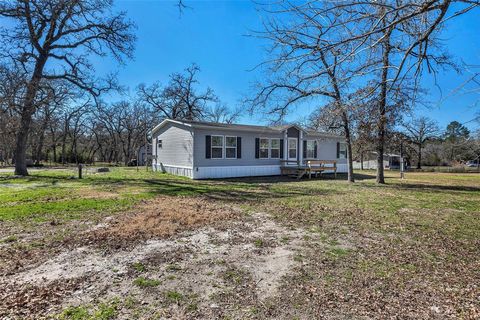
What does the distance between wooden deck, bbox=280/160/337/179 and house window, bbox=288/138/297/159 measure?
A: 0.50 m

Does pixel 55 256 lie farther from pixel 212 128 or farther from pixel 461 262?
pixel 212 128

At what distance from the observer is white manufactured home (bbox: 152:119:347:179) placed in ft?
48.5

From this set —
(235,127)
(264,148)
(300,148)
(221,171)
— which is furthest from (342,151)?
(221,171)

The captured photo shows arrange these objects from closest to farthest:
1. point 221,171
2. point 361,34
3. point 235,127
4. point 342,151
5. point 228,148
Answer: point 361,34
point 221,171
point 228,148
point 235,127
point 342,151

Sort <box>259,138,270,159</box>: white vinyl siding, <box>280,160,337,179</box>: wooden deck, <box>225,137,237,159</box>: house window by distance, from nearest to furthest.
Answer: <box>225,137,237,159</box>: house window < <box>280,160,337,179</box>: wooden deck < <box>259,138,270,159</box>: white vinyl siding

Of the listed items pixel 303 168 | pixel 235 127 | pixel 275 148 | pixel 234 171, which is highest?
pixel 235 127

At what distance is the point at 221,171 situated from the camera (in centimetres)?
1541

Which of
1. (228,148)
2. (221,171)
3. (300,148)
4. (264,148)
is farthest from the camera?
(300,148)

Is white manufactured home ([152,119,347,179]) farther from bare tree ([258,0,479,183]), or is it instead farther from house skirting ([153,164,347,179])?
bare tree ([258,0,479,183])

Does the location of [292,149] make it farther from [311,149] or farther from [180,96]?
[180,96]

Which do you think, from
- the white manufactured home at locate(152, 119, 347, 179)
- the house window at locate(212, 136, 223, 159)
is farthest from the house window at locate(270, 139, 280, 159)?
the house window at locate(212, 136, 223, 159)

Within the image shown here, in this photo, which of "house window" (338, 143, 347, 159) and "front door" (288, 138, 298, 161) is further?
"house window" (338, 143, 347, 159)

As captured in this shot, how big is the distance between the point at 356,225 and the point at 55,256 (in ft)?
17.2

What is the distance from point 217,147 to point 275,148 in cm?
420
